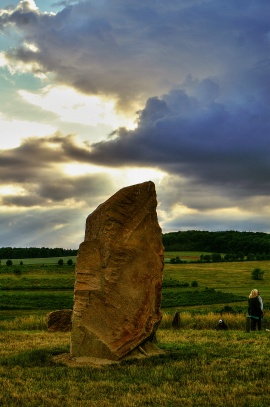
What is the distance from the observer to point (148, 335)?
1573 centimetres

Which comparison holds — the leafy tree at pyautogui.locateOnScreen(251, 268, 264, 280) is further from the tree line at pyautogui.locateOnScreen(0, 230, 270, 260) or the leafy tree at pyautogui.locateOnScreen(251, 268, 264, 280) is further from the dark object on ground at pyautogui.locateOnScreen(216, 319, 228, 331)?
the dark object on ground at pyautogui.locateOnScreen(216, 319, 228, 331)

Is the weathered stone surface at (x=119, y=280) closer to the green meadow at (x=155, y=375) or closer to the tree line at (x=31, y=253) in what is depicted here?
the green meadow at (x=155, y=375)

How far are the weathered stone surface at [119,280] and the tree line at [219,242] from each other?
12055 centimetres

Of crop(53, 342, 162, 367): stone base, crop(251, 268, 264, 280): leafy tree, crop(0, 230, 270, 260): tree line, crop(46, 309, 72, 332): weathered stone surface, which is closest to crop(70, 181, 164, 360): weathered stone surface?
crop(53, 342, 162, 367): stone base

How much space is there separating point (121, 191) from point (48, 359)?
208 inches

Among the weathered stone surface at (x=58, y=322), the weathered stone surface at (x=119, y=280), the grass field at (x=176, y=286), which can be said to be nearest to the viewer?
the weathered stone surface at (x=119, y=280)

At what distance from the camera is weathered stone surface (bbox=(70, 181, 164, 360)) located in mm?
15555

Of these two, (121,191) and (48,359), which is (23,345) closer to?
(48,359)

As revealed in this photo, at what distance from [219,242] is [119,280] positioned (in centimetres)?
12898

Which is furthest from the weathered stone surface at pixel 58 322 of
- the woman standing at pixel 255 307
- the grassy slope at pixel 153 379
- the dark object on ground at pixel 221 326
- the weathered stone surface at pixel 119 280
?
the weathered stone surface at pixel 119 280

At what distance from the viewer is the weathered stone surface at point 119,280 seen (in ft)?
A: 51.0

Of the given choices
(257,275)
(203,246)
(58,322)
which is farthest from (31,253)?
(58,322)

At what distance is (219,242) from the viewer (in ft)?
468

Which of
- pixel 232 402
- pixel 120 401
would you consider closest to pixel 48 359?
pixel 120 401
